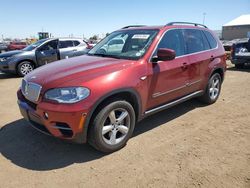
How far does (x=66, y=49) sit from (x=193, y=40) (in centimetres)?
707

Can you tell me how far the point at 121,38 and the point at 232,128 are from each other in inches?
103

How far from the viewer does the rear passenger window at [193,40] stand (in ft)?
16.0

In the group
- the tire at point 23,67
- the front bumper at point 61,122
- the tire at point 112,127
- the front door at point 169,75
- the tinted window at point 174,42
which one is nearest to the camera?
the front bumper at point 61,122

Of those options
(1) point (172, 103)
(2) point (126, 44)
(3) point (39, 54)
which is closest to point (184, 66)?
(1) point (172, 103)

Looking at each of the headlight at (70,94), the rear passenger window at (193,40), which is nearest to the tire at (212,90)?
the rear passenger window at (193,40)

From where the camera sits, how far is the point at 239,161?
3389 millimetres

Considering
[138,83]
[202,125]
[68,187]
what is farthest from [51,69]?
[202,125]

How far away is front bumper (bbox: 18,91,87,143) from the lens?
3137 mm

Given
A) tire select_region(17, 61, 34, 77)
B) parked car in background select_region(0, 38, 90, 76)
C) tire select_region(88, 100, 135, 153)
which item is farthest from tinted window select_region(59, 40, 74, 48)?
tire select_region(88, 100, 135, 153)

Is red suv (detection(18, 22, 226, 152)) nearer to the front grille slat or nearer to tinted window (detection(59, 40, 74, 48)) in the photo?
the front grille slat

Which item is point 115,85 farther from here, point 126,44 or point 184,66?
point 184,66

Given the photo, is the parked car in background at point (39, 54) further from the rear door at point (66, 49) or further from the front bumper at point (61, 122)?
the front bumper at point (61, 122)

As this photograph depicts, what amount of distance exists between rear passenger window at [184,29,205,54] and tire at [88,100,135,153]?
1989mm

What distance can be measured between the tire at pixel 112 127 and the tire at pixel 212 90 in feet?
8.41
